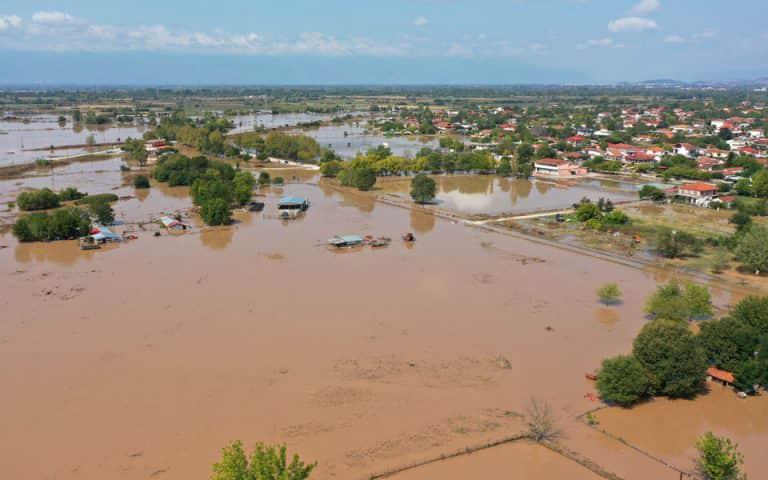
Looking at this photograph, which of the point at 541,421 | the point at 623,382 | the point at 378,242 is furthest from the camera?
the point at 378,242

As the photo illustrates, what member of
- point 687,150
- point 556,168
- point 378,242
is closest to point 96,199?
point 378,242

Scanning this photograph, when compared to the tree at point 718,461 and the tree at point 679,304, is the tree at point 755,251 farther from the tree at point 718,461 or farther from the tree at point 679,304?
the tree at point 718,461

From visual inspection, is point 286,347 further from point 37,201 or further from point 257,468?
point 37,201

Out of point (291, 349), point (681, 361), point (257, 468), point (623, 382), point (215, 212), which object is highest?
point (215, 212)

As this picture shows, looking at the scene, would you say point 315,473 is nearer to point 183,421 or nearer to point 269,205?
point 183,421

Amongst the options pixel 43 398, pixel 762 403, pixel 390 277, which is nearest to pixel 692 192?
pixel 390 277

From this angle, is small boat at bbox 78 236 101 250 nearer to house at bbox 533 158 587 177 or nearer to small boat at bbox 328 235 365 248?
small boat at bbox 328 235 365 248
